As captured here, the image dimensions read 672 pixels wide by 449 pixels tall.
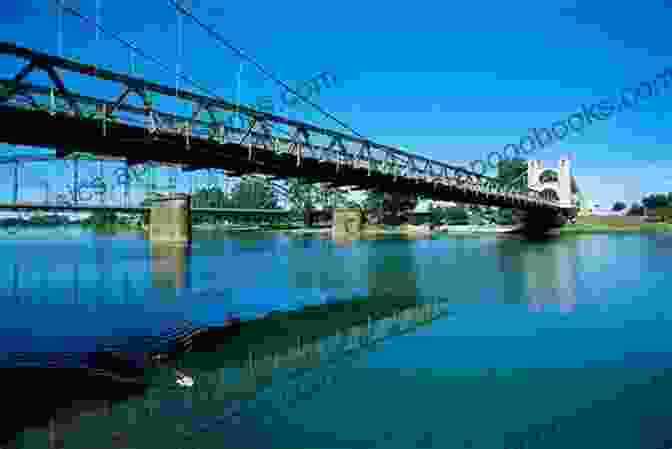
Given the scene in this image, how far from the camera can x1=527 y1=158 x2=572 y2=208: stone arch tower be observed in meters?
142

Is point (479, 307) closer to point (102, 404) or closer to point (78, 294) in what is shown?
point (102, 404)

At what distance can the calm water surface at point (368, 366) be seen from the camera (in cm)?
859

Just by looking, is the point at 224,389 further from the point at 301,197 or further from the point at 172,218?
the point at 301,197

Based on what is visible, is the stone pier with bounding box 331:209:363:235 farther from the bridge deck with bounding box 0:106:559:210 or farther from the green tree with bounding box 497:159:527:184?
the bridge deck with bounding box 0:106:559:210

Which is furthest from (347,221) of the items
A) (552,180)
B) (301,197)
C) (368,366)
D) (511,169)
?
(368,366)

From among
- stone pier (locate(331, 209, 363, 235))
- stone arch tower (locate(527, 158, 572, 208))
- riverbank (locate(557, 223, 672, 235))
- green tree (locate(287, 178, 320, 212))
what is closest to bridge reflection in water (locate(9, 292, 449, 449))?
stone pier (locate(331, 209, 363, 235))

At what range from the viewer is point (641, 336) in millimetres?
15188

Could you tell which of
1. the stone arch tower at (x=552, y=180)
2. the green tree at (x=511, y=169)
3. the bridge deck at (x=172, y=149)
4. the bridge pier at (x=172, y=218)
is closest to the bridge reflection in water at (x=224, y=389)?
the bridge deck at (x=172, y=149)

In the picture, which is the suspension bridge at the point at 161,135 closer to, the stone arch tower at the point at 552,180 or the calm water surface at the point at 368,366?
the calm water surface at the point at 368,366

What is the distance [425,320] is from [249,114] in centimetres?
1369

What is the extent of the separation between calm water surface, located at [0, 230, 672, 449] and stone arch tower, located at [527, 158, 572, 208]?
406 ft

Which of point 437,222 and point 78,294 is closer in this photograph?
point 78,294

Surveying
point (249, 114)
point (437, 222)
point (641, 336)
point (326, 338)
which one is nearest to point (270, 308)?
point (326, 338)

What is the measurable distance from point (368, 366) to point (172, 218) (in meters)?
65.7
